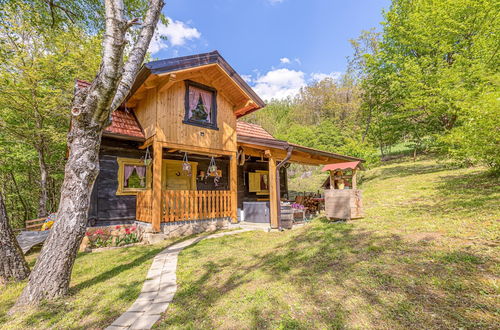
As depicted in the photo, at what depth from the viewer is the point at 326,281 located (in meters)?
3.56

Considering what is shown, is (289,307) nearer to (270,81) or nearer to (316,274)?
(316,274)

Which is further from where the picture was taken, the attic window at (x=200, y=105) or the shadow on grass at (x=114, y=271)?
the attic window at (x=200, y=105)

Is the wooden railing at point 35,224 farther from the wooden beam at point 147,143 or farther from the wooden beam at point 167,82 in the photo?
the wooden beam at point 167,82

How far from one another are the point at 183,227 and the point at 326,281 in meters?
5.93

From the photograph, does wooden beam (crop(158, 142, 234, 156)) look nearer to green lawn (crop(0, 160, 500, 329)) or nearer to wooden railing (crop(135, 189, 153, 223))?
wooden railing (crop(135, 189, 153, 223))

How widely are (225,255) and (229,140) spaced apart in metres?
5.16

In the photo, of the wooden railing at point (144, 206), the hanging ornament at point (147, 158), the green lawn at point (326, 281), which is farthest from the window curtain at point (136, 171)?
the green lawn at point (326, 281)

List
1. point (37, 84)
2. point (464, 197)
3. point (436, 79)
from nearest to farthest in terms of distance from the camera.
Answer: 1. point (464, 197)
2. point (37, 84)
3. point (436, 79)

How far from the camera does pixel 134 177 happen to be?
9070 mm

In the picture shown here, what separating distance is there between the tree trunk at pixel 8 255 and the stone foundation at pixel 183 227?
11.0 ft

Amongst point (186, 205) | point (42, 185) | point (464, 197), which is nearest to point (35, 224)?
point (42, 185)

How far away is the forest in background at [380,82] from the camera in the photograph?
8.21 meters

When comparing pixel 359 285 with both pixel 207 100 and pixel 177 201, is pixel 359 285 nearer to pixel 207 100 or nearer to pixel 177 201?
pixel 177 201

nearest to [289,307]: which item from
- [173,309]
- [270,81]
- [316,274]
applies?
[316,274]
